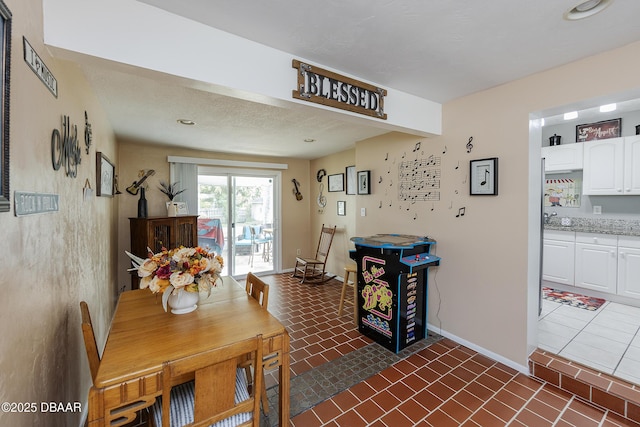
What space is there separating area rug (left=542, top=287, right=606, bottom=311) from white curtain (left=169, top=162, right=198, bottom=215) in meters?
5.31

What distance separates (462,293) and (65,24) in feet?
10.9

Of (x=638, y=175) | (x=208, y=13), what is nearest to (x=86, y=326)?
(x=208, y=13)

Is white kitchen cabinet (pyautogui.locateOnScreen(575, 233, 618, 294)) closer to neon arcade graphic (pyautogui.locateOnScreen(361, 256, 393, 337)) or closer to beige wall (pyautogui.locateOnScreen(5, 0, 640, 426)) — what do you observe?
beige wall (pyautogui.locateOnScreen(5, 0, 640, 426))

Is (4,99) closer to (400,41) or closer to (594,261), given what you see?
(400,41)

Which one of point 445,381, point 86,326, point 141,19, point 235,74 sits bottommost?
point 445,381

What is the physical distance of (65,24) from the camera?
1.20 m

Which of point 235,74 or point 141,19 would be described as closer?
point 141,19

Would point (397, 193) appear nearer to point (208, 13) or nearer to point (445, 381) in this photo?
point (445, 381)

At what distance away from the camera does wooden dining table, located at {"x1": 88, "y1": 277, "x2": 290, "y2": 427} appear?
1.08m

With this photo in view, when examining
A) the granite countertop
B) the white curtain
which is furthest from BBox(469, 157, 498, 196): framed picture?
the white curtain

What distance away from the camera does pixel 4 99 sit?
81cm

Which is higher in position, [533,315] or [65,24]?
[65,24]

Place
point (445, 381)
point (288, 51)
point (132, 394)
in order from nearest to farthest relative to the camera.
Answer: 1. point (132, 394)
2. point (288, 51)
3. point (445, 381)

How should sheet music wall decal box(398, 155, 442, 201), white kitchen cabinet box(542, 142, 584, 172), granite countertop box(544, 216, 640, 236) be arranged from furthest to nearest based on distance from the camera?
1. white kitchen cabinet box(542, 142, 584, 172)
2. granite countertop box(544, 216, 640, 236)
3. sheet music wall decal box(398, 155, 442, 201)
